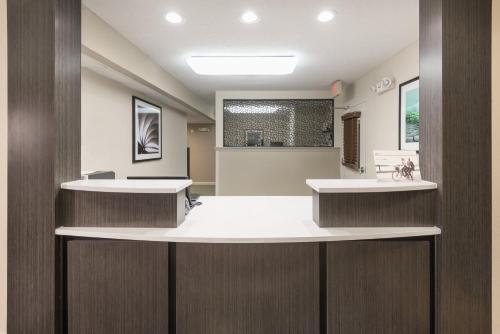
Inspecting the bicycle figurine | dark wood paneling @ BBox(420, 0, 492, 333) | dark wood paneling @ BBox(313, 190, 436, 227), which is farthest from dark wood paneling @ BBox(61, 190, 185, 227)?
dark wood paneling @ BBox(420, 0, 492, 333)

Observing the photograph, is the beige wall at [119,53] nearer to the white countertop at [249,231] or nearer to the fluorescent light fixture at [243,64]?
the fluorescent light fixture at [243,64]

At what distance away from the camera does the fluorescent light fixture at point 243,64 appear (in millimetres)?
3275

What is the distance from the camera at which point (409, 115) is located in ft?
9.95

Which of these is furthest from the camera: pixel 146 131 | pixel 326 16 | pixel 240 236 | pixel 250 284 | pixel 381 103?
pixel 146 131

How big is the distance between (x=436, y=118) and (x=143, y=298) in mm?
1870

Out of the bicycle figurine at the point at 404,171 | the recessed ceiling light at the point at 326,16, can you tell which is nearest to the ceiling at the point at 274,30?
A: the recessed ceiling light at the point at 326,16

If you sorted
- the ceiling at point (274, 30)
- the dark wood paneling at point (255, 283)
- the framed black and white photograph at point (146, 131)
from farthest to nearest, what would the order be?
the framed black and white photograph at point (146, 131)
the ceiling at point (274, 30)
the dark wood paneling at point (255, 283)

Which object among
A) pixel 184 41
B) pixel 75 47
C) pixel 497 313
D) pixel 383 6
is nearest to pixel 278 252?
pixel 497 313

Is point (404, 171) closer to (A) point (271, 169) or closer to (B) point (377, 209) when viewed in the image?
(B) point (377, 209)

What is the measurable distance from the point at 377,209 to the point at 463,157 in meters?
0.52

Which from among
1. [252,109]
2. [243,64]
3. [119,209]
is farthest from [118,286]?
[252,109]

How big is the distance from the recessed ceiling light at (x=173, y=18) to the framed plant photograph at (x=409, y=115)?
2.34 meters

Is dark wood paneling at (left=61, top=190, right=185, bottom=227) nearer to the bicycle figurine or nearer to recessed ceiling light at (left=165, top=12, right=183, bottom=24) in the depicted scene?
the bicycle figurine

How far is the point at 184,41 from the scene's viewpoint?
2.89 metres
